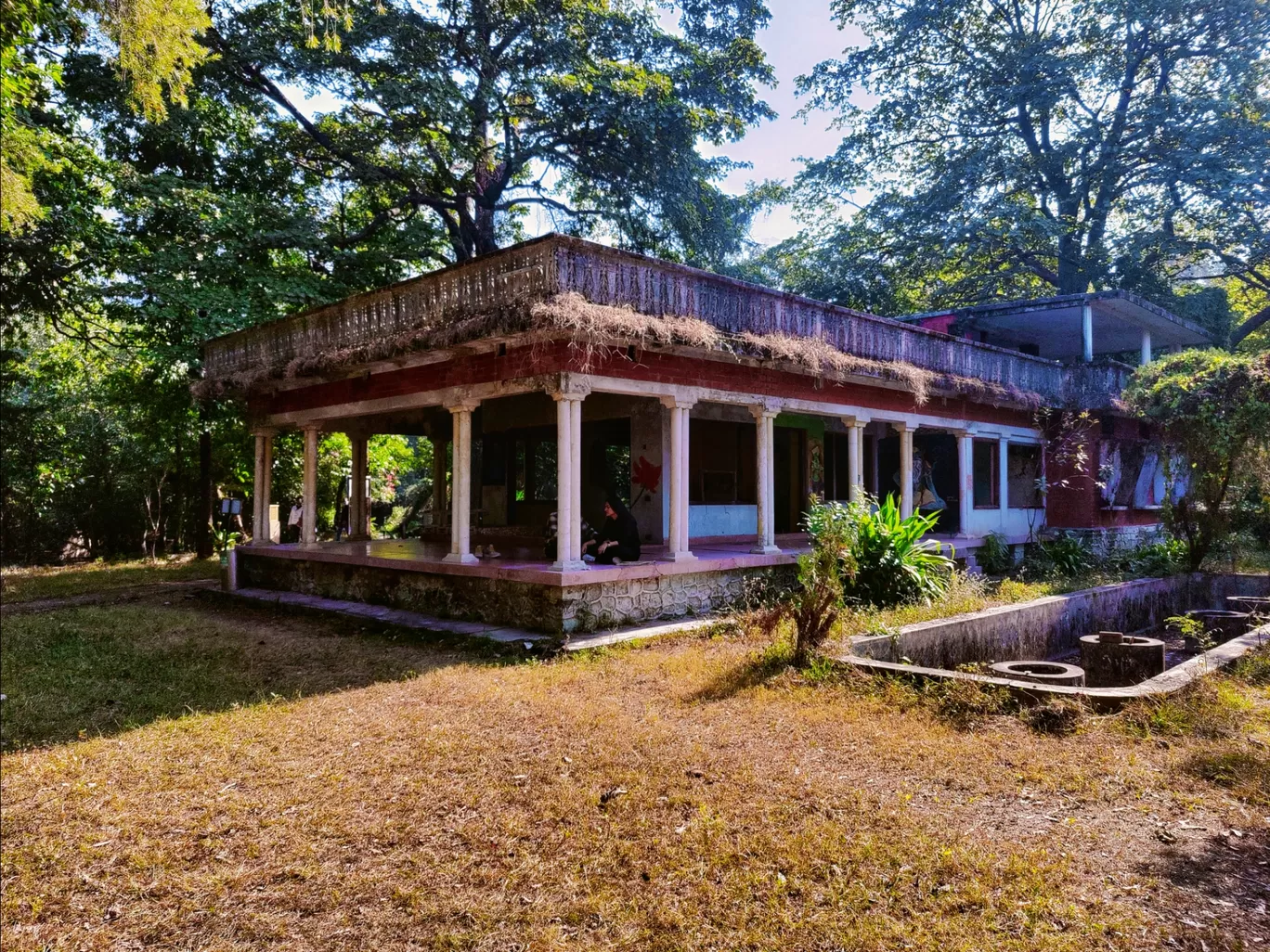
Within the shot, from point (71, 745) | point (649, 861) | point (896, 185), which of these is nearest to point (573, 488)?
point (71, 745)

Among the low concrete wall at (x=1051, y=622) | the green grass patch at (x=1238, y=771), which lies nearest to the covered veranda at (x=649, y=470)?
the low concrete wall at (x=1051, y=622)

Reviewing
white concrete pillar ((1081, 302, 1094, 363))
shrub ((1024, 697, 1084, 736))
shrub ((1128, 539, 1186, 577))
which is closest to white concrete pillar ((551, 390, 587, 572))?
shrub ((1024, 697, 1084, 736))

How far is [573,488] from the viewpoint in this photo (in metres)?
9.85

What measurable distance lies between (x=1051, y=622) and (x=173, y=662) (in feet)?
34.0

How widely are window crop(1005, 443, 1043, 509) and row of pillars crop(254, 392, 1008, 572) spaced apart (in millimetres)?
2003

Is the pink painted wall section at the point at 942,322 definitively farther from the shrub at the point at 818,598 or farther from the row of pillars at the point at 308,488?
the row of pillars at the point at 308,488

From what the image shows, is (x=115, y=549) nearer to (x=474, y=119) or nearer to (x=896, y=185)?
(x=474, y=119)

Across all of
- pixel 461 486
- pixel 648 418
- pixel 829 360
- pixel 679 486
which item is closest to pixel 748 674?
pixel 679 486

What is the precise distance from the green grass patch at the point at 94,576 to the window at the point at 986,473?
17594mm

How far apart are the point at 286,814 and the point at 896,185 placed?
96.3 ft

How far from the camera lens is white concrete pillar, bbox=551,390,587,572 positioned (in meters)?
9.73

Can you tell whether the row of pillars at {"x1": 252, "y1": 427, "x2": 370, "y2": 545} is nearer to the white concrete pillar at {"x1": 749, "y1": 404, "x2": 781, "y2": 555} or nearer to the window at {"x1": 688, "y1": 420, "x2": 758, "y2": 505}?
the window at {"x1": 688, "y1": 420, "x2": 758, "y2": 505}

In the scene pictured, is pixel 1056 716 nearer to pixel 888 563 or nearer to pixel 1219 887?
pixel 1219 887

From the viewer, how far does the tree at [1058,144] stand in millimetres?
22547
